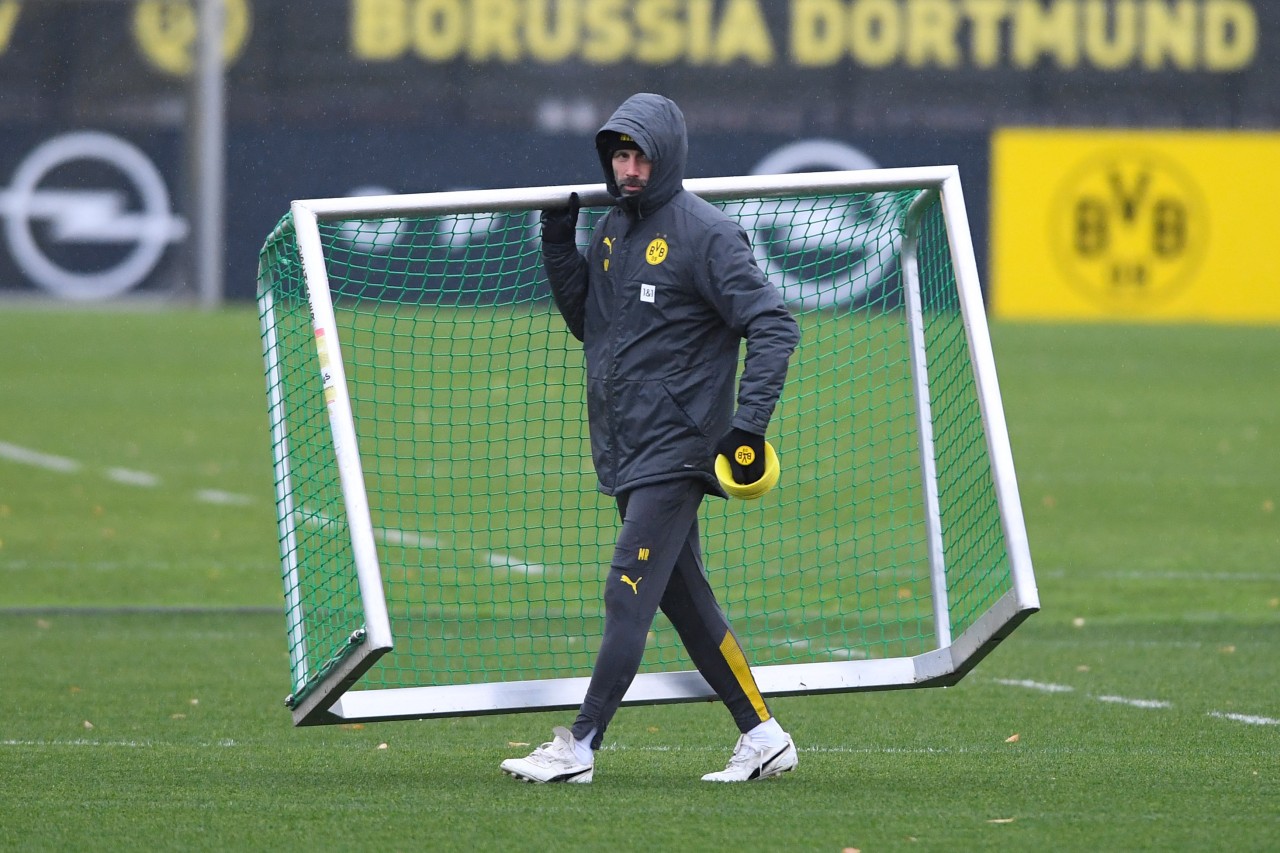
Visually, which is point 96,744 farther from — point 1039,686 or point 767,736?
point 1039,686

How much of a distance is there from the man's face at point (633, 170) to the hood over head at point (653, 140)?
17 mm

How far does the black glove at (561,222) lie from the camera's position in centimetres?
578

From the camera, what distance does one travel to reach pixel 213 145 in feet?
78.7

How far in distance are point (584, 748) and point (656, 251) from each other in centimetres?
130

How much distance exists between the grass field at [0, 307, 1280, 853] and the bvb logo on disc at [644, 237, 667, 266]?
53.9 inches

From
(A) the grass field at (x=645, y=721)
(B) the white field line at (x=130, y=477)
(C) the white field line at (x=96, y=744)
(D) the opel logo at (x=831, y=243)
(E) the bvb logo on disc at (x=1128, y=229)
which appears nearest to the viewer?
(A) the grass field at (x=645, y=721)

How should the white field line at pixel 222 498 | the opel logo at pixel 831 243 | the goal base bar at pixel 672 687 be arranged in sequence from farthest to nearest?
the white field line at pixel 222 498, the opel logo at pixel 831 243, the goal base bar at pixel 672 687

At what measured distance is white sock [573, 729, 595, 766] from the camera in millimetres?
5574

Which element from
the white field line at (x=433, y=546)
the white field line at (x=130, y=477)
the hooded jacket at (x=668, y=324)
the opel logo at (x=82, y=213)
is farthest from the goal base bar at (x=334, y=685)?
the opel logo at (x=82, y=213)

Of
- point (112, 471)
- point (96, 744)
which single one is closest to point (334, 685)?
point (96, 744)

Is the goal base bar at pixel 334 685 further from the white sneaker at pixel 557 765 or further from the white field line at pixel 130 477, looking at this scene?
the white field line at pixel 130 477

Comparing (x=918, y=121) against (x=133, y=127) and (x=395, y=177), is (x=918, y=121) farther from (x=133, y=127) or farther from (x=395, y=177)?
(x=133, y=127)

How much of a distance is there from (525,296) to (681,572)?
149 inches

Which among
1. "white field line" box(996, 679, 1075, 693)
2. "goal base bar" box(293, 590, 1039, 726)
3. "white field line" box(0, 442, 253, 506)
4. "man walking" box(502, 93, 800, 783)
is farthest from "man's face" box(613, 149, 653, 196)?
"white field line" box(0, 442, 253, 506)
